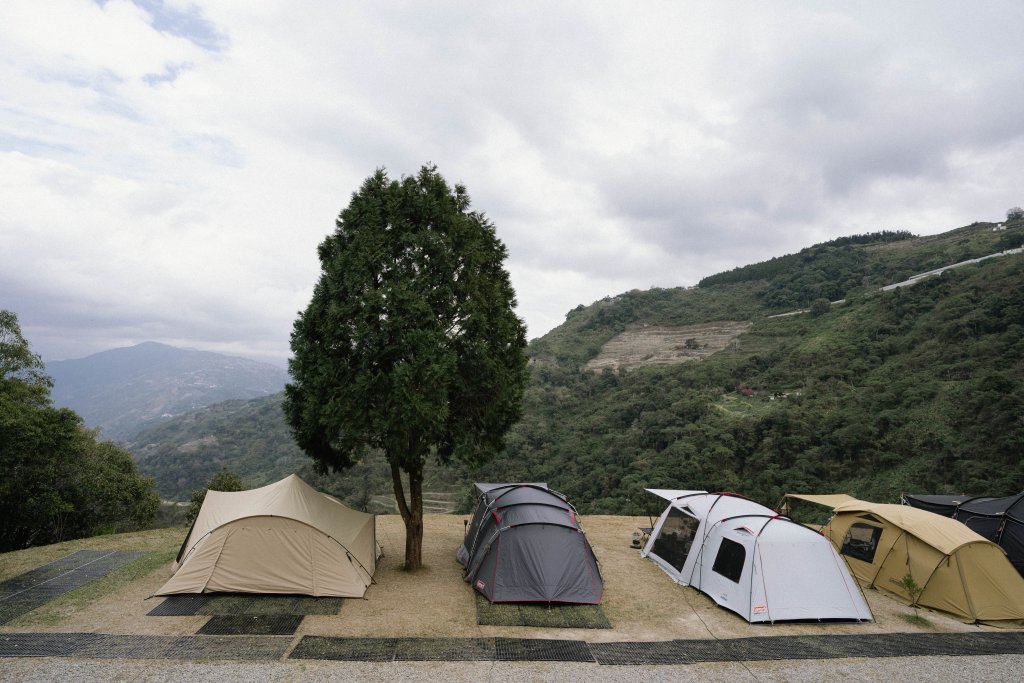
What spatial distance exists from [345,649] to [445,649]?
1.50 m

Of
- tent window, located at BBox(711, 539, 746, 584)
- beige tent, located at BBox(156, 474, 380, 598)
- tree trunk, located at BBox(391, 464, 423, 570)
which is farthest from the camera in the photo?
tree trunk, located at BBox(391, 464, 423, 570)

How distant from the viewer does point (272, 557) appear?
941 centimetres

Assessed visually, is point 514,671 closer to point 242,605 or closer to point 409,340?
point 242,605

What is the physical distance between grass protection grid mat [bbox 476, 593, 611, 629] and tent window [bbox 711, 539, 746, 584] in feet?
8.93

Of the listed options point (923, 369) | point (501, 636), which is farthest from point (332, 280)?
point (923, 369)

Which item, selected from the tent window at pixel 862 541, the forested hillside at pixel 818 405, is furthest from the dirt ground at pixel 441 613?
the forested hillside at pixel 818 405

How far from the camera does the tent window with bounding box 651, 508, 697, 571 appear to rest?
36.9ft

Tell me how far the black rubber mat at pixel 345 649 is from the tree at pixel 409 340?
336 centimetres

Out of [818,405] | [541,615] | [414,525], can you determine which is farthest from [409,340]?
[818,405]

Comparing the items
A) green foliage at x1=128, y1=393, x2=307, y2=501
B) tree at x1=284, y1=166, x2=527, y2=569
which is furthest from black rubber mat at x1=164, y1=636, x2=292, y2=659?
green foliage at x1=128, y1=393, x2=307, y2=501

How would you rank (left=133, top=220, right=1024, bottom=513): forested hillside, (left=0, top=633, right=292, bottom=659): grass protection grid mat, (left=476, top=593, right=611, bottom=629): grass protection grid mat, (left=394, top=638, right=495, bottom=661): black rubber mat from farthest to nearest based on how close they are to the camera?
(left=133, top=220, right=1024, bottom=513): forested hillside < (left=476, top=593, right=611, bottom=629): grass protection grid mat < (left=394, top=638, right=495, bottom=661): black rubber mat < (left=0, top=633, right=292, bottom=659): grass protection grid mat

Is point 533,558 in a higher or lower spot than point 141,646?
higher

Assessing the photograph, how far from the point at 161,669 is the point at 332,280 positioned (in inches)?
270

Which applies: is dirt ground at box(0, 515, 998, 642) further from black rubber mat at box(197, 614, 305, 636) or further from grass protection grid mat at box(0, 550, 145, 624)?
grass protection grid mat at box(0, 550, 145, 624)
